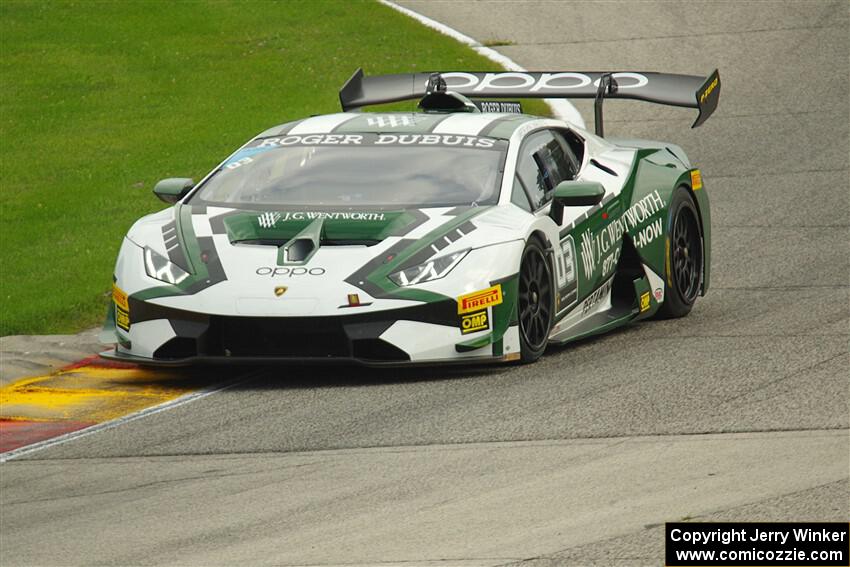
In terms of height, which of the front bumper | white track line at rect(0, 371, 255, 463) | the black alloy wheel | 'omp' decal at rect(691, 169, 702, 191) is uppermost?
the front bumper

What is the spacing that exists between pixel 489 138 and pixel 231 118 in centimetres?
930

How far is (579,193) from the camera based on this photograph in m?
9.20

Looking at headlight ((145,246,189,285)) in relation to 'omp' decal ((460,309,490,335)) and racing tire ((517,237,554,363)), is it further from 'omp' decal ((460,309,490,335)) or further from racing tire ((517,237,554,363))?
racing tire ((517,237,554,363))

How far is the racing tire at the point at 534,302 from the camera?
8.84 metres

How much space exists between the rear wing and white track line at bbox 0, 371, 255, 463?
332 centimetres

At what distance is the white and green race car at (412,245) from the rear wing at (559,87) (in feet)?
0.36

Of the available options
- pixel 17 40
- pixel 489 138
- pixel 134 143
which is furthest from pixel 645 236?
pixel 17 40

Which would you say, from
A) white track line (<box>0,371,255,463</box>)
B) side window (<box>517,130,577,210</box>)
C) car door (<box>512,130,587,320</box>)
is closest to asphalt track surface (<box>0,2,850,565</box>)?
white track line (<box>0,371,255,463</box>)

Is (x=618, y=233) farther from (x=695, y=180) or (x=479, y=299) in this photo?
(x=479, y=299)

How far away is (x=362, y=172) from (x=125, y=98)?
10985 mm

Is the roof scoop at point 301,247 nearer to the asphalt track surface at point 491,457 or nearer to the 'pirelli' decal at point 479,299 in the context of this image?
the asphalt track surface at point 491,457

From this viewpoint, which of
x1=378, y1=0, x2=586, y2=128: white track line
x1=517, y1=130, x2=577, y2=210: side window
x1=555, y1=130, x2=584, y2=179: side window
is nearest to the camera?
x1=517, y1=130, x2=577, y2=210: side window

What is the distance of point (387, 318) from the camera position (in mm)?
8383

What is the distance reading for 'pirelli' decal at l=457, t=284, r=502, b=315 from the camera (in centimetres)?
848
